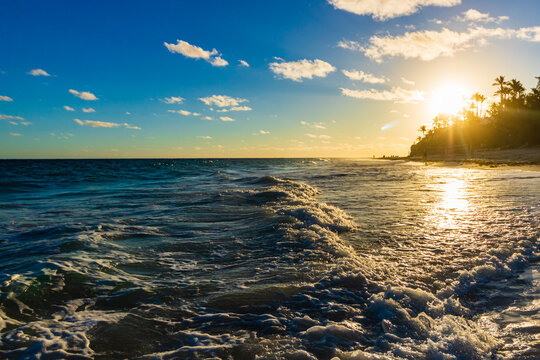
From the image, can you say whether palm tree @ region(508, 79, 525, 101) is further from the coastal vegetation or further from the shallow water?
the shallow water

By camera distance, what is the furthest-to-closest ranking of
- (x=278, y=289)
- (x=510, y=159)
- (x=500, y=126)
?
1. (x=500, y=126)
2. (x=510, y=159)
3. (x=278, y=289)

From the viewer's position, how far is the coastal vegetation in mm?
55500

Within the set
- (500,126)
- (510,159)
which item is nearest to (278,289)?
(510,159)

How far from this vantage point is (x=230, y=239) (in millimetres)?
7281

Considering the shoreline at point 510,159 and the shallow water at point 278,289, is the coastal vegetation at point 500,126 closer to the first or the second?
the shoreline at point 510,159

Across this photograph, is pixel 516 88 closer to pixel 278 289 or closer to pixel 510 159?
pixel 510 159

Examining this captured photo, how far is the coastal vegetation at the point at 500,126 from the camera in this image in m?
55.5

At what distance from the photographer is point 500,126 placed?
2506 inches

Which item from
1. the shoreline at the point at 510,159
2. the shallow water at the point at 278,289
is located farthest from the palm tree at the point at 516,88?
the shallow water at the point at 278,289

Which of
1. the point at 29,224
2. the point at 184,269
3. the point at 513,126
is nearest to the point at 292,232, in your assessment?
the point at 184,269

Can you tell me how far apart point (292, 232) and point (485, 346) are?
491 centimetres

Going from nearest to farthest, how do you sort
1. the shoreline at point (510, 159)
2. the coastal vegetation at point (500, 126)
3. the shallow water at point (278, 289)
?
the shallow water at point (278, 289) → the shoreline at point (510, 159) → the coastal vegetation at point (500, 126)

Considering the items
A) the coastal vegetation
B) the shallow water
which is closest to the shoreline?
the coastal vegetation

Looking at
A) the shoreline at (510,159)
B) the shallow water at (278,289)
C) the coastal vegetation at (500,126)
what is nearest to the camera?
the shallow water at (278,289)
